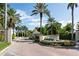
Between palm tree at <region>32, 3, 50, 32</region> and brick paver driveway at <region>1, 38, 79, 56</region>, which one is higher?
palm tree at <region>32, 3, 50, 32</region>

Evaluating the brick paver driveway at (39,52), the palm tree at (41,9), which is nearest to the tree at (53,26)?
the palm tree at (41,9)

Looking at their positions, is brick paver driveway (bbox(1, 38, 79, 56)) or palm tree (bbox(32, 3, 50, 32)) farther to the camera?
palm tree (bbox(32, 3, 50, 32))

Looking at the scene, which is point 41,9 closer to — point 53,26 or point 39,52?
point 53,26

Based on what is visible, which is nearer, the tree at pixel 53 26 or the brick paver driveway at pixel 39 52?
the brick paver driveway at pixel 39 52

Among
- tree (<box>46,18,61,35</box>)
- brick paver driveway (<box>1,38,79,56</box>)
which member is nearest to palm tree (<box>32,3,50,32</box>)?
tree (<box>46,18,61,35</box>)

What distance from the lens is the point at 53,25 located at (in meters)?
62.7

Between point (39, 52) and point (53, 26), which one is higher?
point (53, 26)

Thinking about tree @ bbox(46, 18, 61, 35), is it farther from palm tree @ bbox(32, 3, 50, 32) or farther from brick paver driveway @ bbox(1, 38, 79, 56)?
brick paver driveway @ bbox(1, 38, 79, 56)

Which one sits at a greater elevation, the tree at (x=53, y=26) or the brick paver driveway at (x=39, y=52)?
the tree at (x=53, y=26)

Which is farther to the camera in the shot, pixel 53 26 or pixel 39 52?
pixel 53 26

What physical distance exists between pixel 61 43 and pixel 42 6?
20.6 meters

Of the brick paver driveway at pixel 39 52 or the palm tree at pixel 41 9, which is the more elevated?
the palm tree at pixel 41 9

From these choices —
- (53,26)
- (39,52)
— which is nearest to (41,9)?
(53,26)

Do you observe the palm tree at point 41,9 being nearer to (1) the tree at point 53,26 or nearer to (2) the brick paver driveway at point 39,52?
(1) the tree at point 53,26
